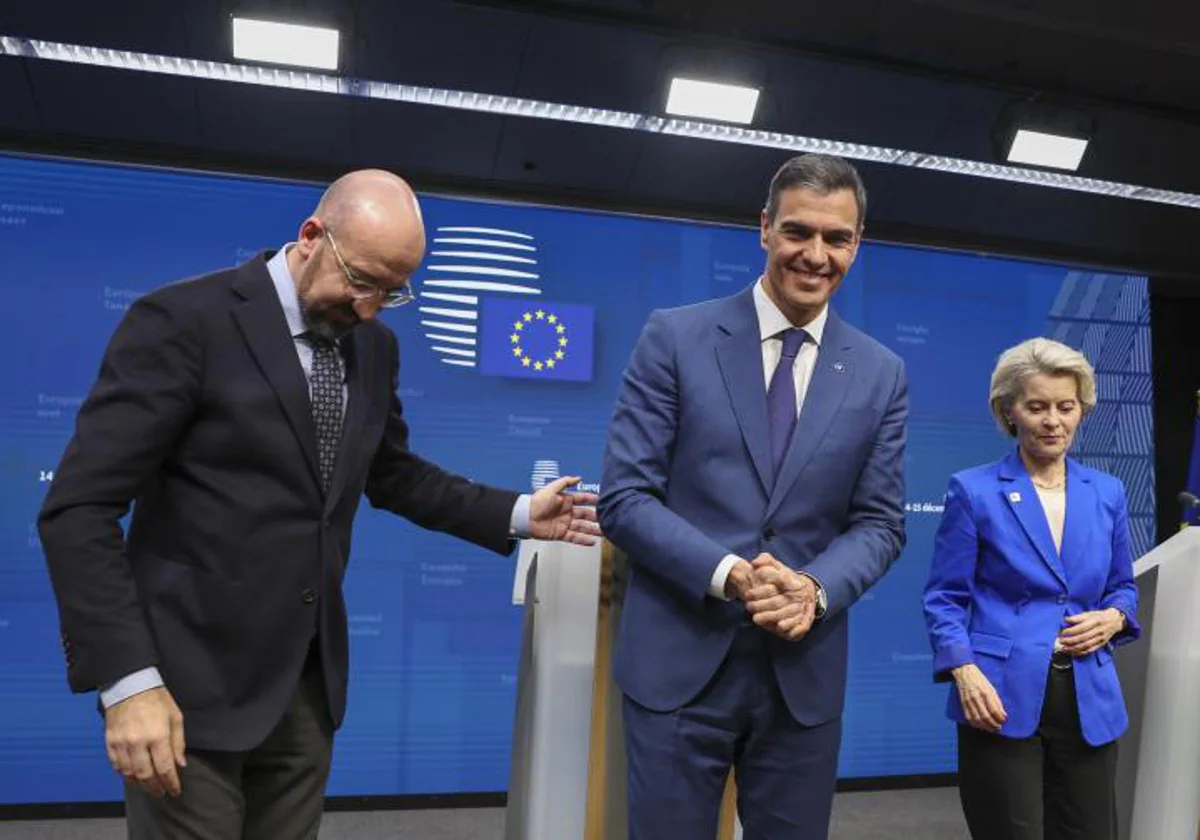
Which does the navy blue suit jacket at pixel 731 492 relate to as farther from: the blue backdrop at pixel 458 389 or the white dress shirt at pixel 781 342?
the blue backdrop at pixel 458 389

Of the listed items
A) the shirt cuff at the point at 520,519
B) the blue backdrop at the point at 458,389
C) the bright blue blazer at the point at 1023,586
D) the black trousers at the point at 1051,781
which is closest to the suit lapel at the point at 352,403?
the shirt cuff at the point at 520,519

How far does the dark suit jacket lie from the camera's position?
1336 millimetres

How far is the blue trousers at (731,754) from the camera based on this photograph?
1614 millimetres

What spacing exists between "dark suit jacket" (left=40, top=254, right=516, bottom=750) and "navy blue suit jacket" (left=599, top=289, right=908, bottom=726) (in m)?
0.51

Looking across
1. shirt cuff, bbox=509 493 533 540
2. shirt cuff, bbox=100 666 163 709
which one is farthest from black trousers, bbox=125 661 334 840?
shirt cuff, bbox=509 493 533 540

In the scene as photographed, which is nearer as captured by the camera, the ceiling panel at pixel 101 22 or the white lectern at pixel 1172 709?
the white lectern at pixel 1172 709

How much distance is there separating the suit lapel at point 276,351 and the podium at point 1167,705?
203cm

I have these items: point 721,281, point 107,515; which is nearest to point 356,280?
point 107,515

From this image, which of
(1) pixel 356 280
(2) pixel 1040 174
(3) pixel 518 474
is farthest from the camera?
(2) pixel 1040 174

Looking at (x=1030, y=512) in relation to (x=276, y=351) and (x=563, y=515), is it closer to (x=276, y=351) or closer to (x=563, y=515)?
(x=563, y=515)

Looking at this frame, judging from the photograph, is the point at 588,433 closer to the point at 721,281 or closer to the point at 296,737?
the point at 721,281

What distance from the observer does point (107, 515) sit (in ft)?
4.45

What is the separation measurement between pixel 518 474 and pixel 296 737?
2.64m

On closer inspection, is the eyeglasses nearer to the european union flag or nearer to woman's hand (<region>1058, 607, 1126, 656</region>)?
woman's hand (<region>1058, 607, 1126, 656</region>)
